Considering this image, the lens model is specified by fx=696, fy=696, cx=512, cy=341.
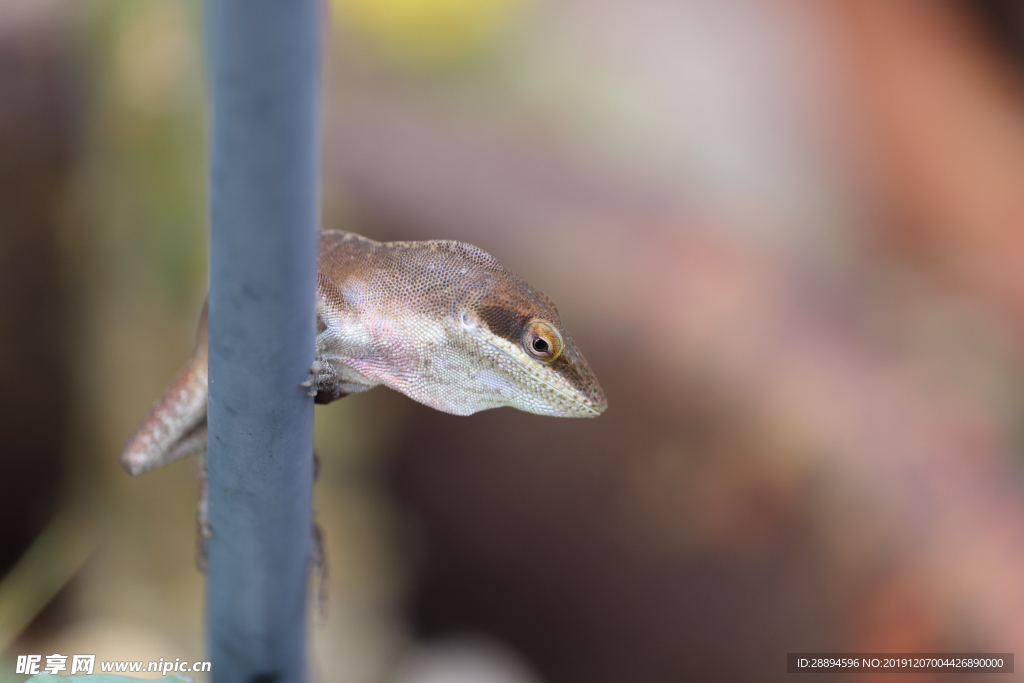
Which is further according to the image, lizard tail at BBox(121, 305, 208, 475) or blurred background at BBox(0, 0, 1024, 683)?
blurred background at BBox(0, 0, 1024, 683)

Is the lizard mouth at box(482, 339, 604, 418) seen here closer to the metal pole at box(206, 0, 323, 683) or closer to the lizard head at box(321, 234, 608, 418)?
the lizard head at box(321, 234, 608, 418)

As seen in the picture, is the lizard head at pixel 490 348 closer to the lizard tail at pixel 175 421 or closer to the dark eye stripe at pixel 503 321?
the dark eye stripe at pixel 503 321

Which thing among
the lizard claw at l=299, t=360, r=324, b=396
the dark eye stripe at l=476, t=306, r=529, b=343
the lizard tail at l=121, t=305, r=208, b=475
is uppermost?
the dark eye stripe at l=476, t=306, r=529, b=343

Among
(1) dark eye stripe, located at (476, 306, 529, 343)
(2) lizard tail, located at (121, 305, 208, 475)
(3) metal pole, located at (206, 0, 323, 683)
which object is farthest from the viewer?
(2) lizard tail, located at (121, 305, 208, 475)

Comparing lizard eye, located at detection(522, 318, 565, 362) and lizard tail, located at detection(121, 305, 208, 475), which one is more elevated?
lizard eye, located at detection(522, 318, 565, 362)

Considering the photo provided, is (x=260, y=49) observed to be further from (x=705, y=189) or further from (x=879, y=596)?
(x=879, y=596)

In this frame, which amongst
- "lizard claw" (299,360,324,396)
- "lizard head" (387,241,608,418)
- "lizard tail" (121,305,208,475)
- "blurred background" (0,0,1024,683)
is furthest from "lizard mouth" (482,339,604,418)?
"blurred background" (0,0,1024,683)

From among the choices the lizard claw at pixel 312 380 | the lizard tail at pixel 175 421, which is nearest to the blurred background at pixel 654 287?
the lizard tail at pixel 175 421
